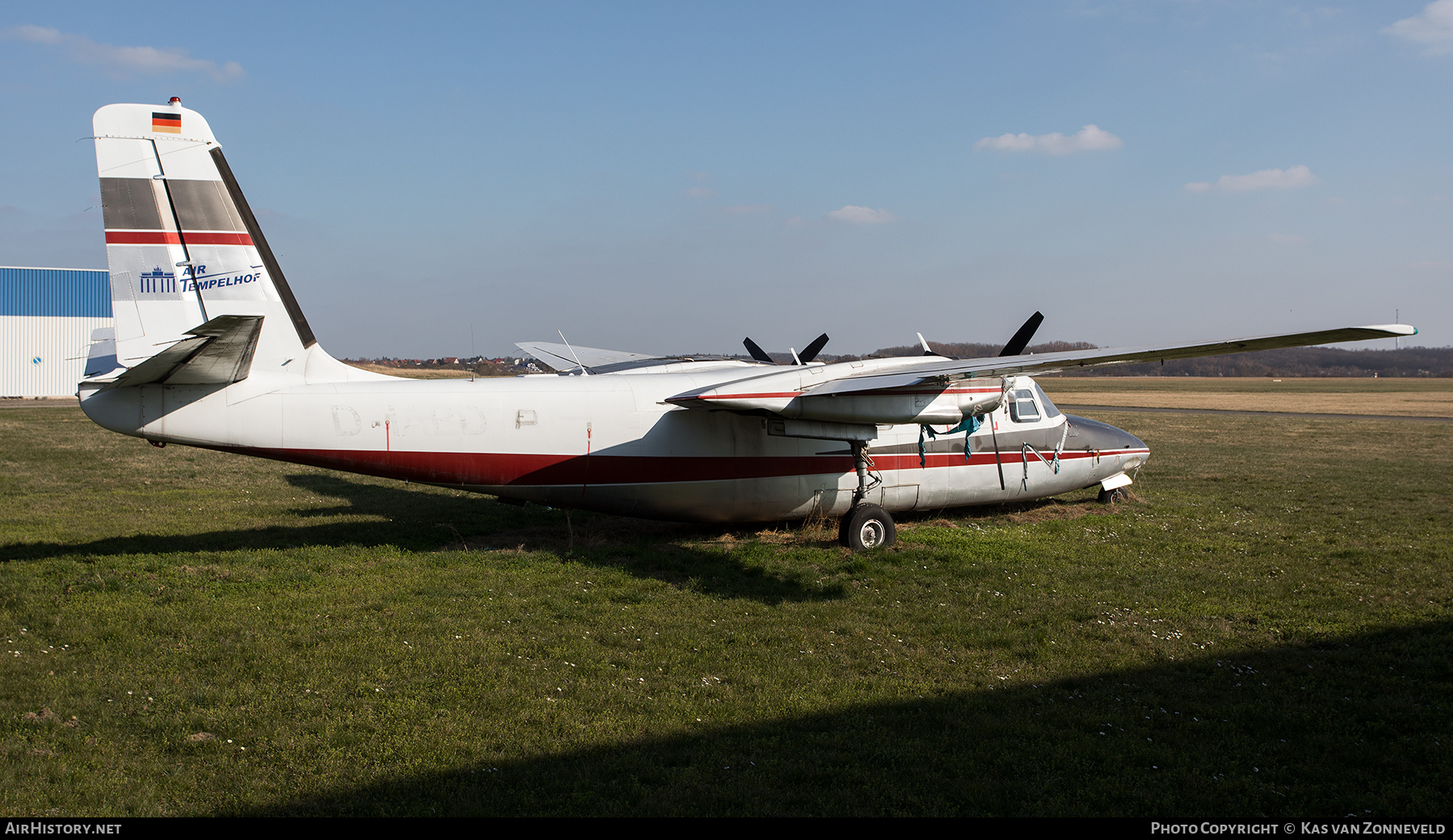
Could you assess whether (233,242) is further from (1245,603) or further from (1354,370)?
(1354,370)

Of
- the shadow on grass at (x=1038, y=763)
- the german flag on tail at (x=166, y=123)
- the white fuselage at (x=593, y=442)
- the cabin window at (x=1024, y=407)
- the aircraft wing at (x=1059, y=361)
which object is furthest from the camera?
the cabin window at (x=1024, y=407)

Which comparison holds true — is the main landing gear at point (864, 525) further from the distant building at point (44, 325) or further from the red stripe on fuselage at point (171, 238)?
the distant building at point (44, 325)

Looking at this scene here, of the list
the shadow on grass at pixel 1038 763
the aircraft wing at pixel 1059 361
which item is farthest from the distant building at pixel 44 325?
the shadow on grass at pixel 1038 763

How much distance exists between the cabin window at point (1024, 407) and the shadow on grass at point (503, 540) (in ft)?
17.9

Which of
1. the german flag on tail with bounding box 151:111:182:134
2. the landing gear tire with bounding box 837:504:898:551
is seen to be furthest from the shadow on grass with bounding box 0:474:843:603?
the german flag on tail with bounding box 151:111:182:134

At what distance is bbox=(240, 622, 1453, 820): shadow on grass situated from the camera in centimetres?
Answer: 516

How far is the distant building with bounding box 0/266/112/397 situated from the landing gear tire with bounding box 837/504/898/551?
61.2m

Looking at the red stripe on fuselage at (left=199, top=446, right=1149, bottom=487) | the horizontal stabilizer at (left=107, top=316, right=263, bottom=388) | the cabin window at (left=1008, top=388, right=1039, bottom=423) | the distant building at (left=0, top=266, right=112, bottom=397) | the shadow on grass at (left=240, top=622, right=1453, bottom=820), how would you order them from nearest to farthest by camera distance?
the shadow on grass at (left=240, top=622, right=1453, bottom=820) → the horizontal stabilizer at (left=107, top=316, right=263, bottom=388) → the red stripe on fuselage at (left=199, top=446, right=1149, bottom=487) → the cabin window at (left=1008, top=388, right=1039, bottom=423) → the distant building at (left=0, top=266, right=112, bottom=397)

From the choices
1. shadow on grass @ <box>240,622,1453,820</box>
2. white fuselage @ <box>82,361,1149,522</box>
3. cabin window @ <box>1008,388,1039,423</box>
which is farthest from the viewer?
cabin window @ <box>1008,388,1039,423</box>

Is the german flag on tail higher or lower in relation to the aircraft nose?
higher

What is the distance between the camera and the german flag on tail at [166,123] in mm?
9438

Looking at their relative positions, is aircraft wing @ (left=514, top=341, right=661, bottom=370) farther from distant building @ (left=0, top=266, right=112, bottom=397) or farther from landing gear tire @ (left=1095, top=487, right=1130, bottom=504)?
distant building @ (left=0, top=266, right=112, bottom=397)

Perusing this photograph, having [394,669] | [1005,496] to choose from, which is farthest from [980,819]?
[1005,496]

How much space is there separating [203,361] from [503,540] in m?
5.05
